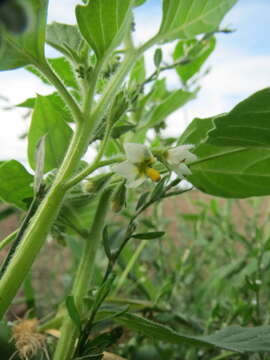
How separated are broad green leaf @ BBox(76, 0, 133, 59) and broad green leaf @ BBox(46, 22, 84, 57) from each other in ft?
0.09

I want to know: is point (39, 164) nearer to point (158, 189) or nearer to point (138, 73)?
point (158, 189)

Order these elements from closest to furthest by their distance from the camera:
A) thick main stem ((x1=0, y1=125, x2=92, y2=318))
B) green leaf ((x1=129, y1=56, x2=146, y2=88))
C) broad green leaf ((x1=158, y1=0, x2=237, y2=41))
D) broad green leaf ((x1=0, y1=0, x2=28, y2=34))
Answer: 1. broad green leaf ((x1=0, y1=0, x2=28, y2=34))
2. thick main stem ((x1=0, y1=125, x2=92, y2=318))
3. broad green leaf ((x1=158, y1=0, x2=237, y2=41))
4. green leaf ((x1=129, y1=56, x2=146, y2=88))

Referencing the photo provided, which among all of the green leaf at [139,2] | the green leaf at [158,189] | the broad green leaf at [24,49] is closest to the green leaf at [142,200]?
the green leaf at [158,189]

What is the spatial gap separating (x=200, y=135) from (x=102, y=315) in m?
0.16

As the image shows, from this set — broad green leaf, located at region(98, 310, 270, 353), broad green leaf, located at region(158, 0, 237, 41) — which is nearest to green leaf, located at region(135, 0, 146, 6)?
broad green leaf, located at region(158, 0, 237, 41)

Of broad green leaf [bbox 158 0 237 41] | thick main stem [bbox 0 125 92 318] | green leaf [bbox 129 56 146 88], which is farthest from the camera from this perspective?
green leaf [bbox 129 56 146 88]

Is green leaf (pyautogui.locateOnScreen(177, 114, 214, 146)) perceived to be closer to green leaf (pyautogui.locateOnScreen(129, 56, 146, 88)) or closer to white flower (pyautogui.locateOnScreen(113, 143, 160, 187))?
white flower (pyautogui.locateOnScreen(113, 143, 160, 187))

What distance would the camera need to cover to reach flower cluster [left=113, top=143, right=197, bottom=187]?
0.31 meters

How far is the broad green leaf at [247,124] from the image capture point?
28cm

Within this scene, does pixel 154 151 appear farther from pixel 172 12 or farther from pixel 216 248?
pixel 216 248

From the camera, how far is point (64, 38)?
1.13ft

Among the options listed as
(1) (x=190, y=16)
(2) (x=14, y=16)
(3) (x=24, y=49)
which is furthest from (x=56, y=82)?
(2) (x=14, y=16)

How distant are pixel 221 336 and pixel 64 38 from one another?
0.78ft

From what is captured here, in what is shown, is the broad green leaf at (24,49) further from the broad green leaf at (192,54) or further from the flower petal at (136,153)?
the broad green leaf at (192,54)
